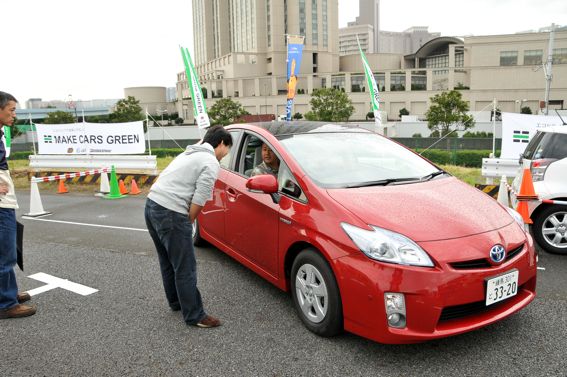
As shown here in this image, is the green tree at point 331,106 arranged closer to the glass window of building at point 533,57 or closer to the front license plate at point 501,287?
the glass window of building at point 533,57

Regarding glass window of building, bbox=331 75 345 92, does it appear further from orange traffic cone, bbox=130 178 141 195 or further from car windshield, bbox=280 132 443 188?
car windshield, bbox=280 132 443 188

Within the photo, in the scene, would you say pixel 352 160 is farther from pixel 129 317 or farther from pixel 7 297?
pixel 7 297

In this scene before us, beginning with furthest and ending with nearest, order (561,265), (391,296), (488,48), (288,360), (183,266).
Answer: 1. (488,48)
2. (561,265)
3. (183,266)
4. (288,360)
5. (391,296)

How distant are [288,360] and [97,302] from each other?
219 centimetres

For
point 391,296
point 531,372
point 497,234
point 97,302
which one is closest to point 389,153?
point 497,234

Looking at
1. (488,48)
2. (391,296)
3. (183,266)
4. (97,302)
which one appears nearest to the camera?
(391,296)

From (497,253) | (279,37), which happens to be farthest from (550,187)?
(279,37)

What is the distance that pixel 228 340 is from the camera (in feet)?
11.5

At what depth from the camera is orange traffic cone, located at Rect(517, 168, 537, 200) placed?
558 cm

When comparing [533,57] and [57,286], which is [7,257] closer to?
[57,286]

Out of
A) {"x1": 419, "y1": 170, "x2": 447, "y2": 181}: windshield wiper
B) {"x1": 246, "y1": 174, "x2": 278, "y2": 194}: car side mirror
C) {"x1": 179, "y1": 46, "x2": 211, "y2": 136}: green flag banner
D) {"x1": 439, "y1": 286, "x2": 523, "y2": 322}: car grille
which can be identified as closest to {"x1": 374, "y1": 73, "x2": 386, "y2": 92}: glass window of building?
{"x1": 179, "y1": 46, "x2": 211, "y2": 136}: green flag banner

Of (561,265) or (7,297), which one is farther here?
(561,265)

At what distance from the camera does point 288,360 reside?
10.5 ft

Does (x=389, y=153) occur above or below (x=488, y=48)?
below
